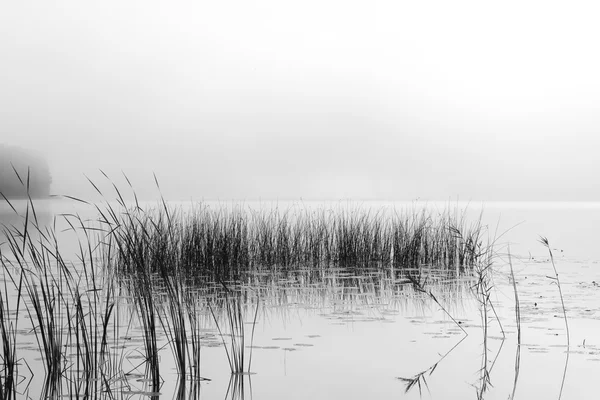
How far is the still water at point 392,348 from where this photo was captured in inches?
137

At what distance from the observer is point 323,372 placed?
3.84 metres

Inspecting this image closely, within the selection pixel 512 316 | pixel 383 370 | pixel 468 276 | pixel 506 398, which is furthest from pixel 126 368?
pixel 468 276

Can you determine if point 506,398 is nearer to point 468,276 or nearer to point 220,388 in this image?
point 220,388

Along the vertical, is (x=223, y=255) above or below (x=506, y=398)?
above

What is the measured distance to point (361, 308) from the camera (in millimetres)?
5855

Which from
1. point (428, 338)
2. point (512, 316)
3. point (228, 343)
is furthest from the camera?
point (512, 316)

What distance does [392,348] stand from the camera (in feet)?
14.5

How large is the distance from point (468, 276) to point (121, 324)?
4.89 m

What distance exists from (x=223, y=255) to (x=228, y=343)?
13.0 ft

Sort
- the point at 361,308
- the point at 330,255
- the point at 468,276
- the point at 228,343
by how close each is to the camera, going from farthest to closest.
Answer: the point at 330,255 → the point at 468,276 → the point at 361,308 → the point at 228,343

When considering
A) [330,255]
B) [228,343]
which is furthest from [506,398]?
[330,255]

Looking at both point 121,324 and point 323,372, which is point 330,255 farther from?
point 323,372

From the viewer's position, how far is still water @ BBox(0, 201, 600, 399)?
3.48m

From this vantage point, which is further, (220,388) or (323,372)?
(323,372)
